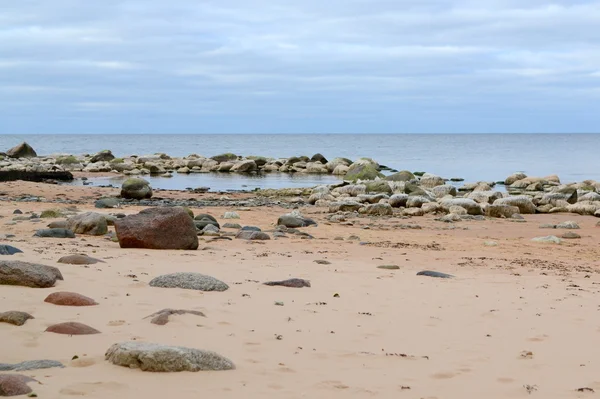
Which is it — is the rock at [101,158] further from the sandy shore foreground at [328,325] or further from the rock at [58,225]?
the sandy shore foreground at [328,325]

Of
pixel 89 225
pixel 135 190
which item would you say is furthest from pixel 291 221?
pixel 135 190

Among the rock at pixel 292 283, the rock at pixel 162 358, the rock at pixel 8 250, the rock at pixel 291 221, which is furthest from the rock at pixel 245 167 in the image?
the rock at pixel 162 358

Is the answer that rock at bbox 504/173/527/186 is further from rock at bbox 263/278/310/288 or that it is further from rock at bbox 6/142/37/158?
rock at bbox 6/142/37/158

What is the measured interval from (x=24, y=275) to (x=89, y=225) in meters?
5.82

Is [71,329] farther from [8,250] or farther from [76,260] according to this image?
[8,250]

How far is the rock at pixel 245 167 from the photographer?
47666mm

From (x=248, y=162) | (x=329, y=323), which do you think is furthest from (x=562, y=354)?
(x=248, y=162)

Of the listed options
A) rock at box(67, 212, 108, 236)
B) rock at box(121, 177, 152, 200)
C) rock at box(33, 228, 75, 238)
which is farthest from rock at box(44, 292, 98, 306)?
rock at box(121, 177, 152, 200)

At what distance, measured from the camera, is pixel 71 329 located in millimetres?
5750

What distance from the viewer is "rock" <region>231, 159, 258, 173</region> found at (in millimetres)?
47666

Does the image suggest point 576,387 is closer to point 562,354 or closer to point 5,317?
point 562,354

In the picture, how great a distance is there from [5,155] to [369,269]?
5109 centimetres

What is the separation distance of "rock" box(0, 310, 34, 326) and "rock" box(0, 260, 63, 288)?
131 cm

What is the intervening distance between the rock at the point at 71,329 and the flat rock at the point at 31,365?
778 millimetres
